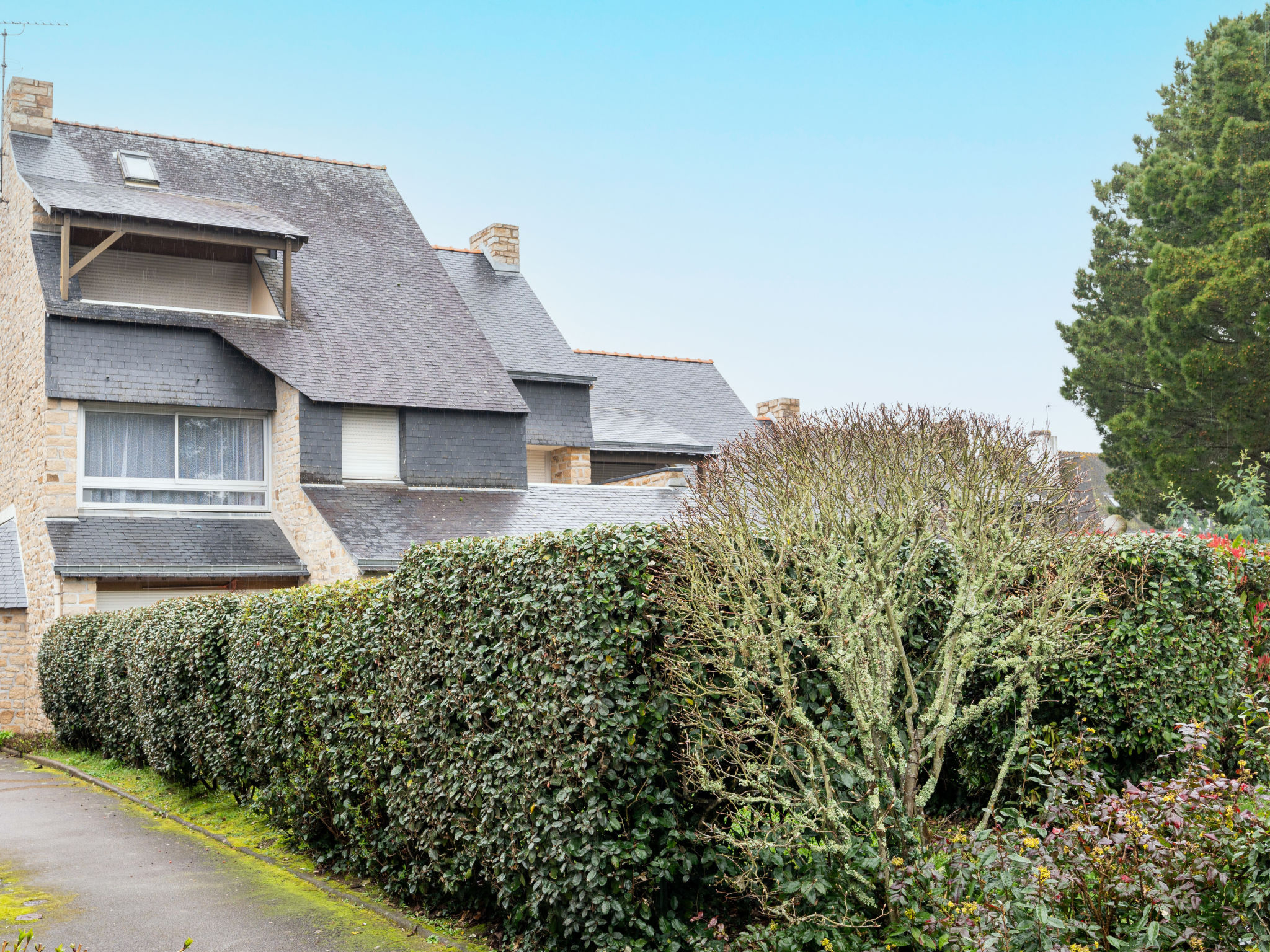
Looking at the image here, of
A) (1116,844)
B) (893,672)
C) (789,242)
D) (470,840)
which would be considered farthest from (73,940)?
(789,242)

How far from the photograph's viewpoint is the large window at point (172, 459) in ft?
58.5

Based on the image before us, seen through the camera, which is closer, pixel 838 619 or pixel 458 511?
pixel 838 619

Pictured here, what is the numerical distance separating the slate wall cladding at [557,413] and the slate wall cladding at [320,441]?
16.9 feet

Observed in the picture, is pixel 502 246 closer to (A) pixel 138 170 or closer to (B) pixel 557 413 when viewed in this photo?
(B) pixel 557 413

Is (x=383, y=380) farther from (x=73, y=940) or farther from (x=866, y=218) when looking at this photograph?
(x=73, y=940)

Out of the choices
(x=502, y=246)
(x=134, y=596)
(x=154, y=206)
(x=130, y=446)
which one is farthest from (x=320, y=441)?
(x=502, y=246)

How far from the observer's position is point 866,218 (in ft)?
62.5

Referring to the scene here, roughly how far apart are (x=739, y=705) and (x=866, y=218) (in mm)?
15962

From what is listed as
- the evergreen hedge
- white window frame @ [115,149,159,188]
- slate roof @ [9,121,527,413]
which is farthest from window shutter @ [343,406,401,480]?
the evergreen hedge

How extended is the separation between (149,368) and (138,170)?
490cm

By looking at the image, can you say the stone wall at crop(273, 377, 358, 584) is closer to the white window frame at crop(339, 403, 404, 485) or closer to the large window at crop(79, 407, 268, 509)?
the large window at crop(79, 407, 268, 509)

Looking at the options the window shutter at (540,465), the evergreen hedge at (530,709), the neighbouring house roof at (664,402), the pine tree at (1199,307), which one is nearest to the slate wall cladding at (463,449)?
the window shutter at (540,465)

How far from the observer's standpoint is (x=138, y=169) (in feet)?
67.4

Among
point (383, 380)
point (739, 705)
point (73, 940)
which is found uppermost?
point (383, 380)
